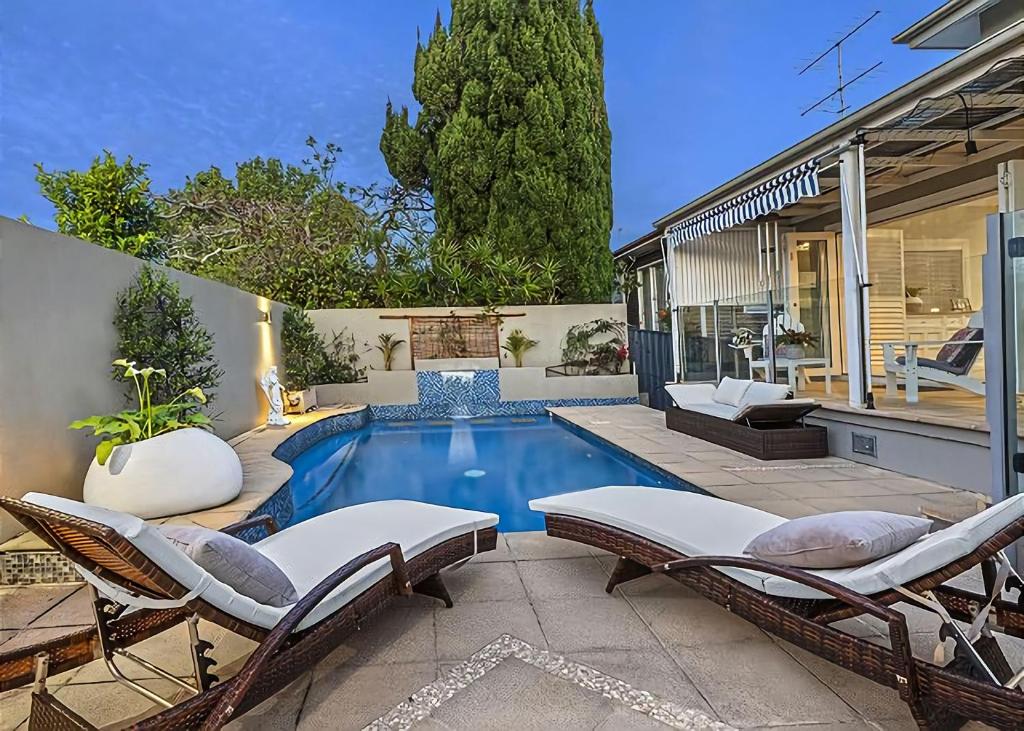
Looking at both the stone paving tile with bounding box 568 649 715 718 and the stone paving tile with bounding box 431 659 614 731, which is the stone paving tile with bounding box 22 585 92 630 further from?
the stone paving tile with bounding box 568 649 715 718

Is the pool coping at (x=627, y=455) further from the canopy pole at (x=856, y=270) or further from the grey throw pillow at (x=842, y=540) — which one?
the grey throw pillow at (x=842, y=540)

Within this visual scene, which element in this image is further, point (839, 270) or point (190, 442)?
point (839, 270)

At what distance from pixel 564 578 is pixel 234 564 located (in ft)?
5.81

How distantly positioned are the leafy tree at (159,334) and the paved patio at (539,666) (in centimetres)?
278

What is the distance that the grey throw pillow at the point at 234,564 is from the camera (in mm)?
2062

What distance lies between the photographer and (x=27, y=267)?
14.1 ft

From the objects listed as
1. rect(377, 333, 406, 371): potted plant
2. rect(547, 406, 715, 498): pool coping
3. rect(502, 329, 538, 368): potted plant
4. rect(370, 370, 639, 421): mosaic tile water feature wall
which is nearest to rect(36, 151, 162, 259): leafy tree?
rect(377, 333, 406, 371): potted plant

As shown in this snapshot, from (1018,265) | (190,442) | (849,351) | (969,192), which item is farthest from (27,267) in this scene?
(969,192)

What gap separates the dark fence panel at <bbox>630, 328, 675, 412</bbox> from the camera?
11.6 meters

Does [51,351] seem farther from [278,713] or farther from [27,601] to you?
[278,713]

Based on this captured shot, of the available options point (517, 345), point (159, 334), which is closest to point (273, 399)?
point (159, 334)

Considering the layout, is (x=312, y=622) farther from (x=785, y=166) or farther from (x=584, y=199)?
(x=584, y=199)

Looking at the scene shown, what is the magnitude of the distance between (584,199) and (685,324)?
25.5 feet

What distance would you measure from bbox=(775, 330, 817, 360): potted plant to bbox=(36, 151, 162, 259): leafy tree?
31.8 ft
